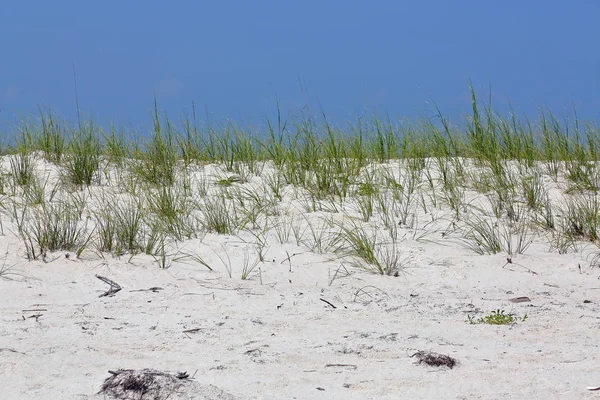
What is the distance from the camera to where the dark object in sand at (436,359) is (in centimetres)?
310

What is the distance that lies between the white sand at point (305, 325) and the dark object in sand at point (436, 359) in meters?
0.04

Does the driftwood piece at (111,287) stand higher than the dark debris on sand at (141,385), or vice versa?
the driftwood piece at (111,287)

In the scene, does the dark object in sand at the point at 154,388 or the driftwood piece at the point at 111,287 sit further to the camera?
the driftwood piece at the point at 111,287

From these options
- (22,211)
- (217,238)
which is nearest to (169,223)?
(217,238)

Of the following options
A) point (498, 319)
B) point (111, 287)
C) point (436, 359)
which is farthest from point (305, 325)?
point (111, 287)

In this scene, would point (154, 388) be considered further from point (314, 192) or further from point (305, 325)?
point (314, 192)

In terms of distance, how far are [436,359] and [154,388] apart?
1.14 m

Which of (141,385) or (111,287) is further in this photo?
(111,287)

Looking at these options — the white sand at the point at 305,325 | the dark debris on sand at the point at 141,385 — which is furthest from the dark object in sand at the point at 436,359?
the dark debris on sand at the point at 141,385

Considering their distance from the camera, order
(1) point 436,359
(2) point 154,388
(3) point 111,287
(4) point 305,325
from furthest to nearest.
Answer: (3) point 111,287
(4) point 305,325
(1) point 436,359
(2) point 154,388

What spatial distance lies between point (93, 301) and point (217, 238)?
138 cm

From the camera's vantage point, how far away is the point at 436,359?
10.3 feet

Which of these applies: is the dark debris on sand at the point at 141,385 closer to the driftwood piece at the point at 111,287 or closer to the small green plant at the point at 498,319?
the driftwood piece at the point at 111,287

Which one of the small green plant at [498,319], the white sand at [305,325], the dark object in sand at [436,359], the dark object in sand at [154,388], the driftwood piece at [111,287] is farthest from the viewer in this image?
the driftwood piece at [111,287]
